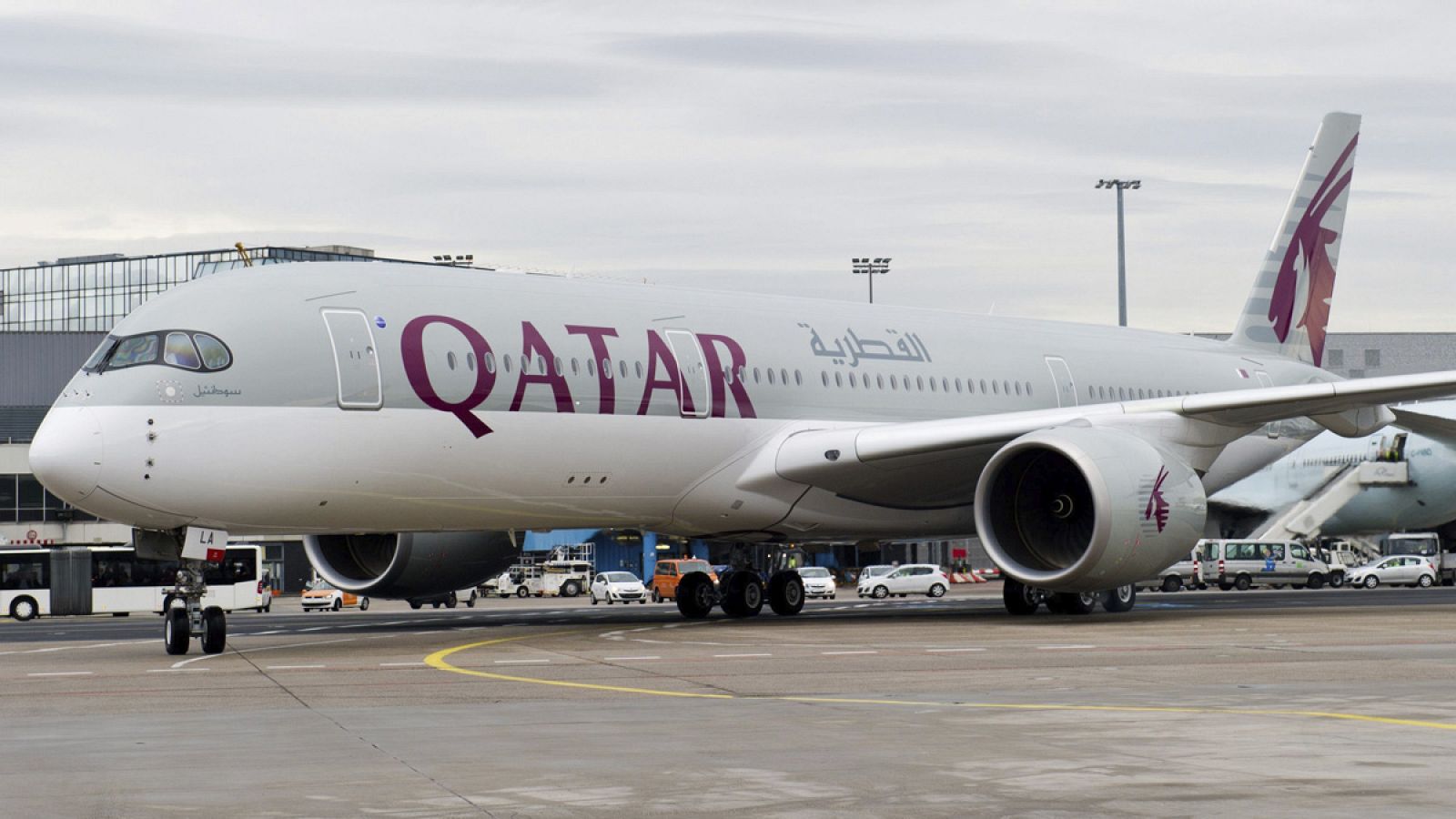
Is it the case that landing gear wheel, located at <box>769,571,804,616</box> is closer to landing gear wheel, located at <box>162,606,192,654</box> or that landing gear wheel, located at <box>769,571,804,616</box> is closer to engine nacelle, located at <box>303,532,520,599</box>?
engine nacelle, located at <box>303,532,520,599</box>

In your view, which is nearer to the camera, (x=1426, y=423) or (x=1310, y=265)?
(x=1426, y=423)

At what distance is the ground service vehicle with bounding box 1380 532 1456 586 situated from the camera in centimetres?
6406

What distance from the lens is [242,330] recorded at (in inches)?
777

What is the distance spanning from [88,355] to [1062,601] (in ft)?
203

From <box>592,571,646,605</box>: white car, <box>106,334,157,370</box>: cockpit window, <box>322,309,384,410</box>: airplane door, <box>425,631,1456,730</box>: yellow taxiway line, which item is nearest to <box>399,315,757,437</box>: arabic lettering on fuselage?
<box>322,309,384,410</box>: airplane door

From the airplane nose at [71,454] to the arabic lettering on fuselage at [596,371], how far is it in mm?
3643

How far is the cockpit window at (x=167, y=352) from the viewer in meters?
19.2

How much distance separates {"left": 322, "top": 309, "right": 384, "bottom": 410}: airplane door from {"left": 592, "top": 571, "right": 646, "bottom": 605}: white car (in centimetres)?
3505

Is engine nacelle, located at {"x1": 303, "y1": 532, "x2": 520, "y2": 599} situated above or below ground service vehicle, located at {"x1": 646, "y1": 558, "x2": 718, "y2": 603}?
above

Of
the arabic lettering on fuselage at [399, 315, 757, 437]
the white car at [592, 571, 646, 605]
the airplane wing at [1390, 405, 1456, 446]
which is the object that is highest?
the arabic lettering on fuselage at [399, 315, 757, 437]

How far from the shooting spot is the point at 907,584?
53438mm

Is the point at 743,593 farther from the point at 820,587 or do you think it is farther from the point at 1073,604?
the point at 820,587

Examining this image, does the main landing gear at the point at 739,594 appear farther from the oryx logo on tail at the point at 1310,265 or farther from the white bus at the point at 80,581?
the white bus at the point at 80,581

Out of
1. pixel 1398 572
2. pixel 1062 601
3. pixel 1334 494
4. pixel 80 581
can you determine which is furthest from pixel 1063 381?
pixel 1334 494
